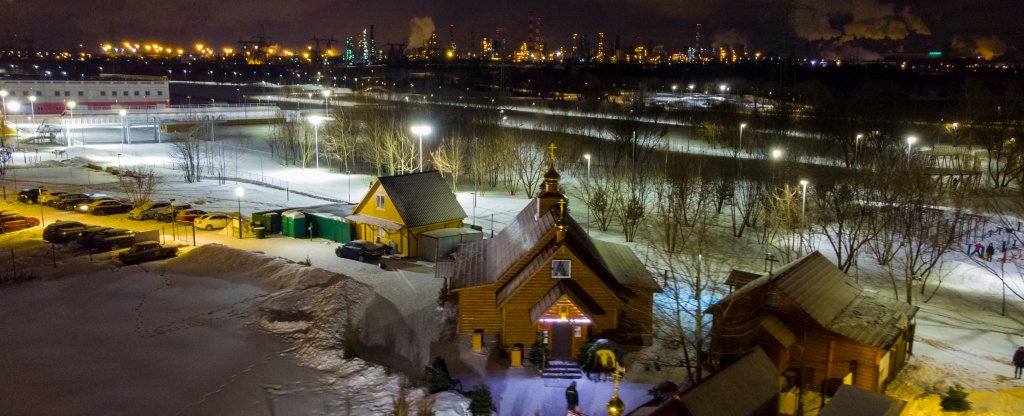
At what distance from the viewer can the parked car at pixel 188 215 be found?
124 feet

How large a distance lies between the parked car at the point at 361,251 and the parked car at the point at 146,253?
7.55 metres

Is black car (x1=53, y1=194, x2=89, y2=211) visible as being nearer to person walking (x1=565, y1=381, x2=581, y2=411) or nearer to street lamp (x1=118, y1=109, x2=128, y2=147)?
street lamp (x1=118, y1=109, x2=128, y2=147)

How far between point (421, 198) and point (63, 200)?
23364 mm

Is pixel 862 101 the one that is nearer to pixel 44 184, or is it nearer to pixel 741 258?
pixel 741 258

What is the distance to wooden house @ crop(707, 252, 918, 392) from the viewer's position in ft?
61.0

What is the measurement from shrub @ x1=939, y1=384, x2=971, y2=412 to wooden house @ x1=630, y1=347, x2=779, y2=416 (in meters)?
4.99

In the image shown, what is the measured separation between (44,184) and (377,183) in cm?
3128

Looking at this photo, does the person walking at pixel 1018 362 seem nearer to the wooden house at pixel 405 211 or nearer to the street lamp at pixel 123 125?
the wooden house at pixel 405 211

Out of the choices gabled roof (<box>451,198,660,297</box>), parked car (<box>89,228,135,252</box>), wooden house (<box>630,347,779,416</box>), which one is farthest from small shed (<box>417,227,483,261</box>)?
wooden house (<box>630,347,779,416</box>)

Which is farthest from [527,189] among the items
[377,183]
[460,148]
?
[377,183]

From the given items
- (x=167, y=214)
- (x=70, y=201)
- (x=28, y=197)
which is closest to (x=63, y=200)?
(x=70, y=201)

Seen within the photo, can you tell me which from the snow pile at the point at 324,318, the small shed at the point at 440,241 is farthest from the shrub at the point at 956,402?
the small shed at the point at 440,241

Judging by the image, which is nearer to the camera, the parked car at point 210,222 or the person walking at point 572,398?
the person walking at point 572,398

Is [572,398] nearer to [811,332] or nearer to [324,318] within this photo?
[811,332]
